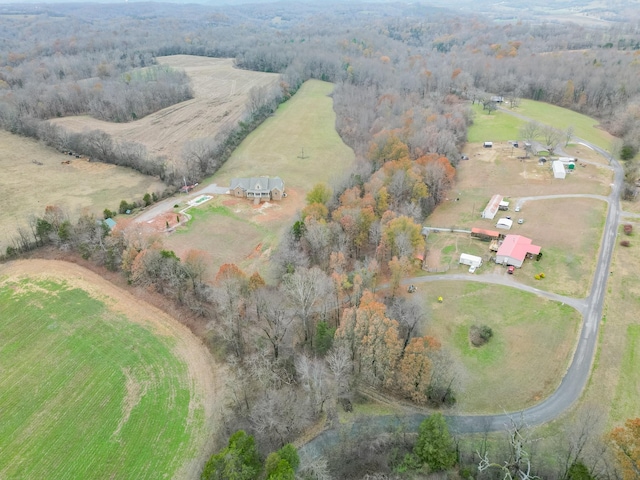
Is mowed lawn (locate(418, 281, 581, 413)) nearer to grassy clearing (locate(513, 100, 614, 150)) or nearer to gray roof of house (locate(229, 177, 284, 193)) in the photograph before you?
gray roof of house (locate(229, 177, 284, 193))

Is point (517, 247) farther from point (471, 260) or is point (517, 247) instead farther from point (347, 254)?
point (347, 254)

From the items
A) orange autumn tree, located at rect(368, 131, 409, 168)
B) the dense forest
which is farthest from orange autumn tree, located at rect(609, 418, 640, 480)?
orange autumn tree, located at rect(368, 131, 409, 168)

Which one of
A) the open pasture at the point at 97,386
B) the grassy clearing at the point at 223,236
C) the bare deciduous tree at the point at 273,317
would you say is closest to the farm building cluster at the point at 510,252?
the bare deciduous tree at the point at 273,317

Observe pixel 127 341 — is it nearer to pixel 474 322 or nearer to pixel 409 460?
pixel 409 460

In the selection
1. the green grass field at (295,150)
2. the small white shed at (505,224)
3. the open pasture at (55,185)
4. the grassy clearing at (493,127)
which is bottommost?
the open pasture at (55,185)

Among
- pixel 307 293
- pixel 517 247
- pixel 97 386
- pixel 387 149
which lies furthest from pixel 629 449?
pixel 387 149

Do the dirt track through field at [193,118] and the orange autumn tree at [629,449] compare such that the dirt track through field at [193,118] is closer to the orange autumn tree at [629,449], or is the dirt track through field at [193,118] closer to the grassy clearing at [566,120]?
the grassy clearing at [566,120]

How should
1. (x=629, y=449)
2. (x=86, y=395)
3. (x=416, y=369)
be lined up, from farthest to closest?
(x=86, y=395), (x=416, y=369), (x=629, y=449)
